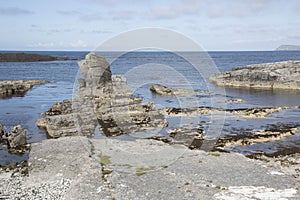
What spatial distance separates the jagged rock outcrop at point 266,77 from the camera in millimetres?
74750

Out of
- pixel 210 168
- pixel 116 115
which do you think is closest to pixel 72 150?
pixel 210 168

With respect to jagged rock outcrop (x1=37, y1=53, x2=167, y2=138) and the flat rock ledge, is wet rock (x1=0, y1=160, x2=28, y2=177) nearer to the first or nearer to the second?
the flat rock ledge

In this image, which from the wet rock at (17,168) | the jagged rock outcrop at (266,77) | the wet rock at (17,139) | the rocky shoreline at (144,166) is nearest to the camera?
the rocky shoreline at (144,166)

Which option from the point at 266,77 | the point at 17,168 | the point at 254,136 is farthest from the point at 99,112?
the point at 266,77

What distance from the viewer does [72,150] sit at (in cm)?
2828

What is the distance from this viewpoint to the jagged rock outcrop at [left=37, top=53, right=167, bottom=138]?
3894 cm

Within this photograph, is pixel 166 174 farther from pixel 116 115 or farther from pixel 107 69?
pixel 107 69

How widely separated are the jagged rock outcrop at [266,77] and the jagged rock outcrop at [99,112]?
32.0 metres

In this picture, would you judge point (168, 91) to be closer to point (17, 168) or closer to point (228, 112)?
point (228, 112)

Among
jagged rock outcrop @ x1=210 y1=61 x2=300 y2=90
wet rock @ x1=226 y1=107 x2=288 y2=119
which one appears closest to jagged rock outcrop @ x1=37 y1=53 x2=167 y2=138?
wet rock @ x1=226 y1=107 x2=288 y2=119

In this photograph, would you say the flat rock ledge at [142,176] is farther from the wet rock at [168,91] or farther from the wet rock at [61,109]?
the wet rock at [168,91]

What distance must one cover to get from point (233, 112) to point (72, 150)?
26346mm

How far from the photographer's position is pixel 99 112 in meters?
46.5

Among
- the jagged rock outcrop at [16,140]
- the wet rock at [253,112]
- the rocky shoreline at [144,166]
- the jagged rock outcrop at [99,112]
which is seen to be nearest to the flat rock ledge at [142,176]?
the rocky shoreline at [144,166]
